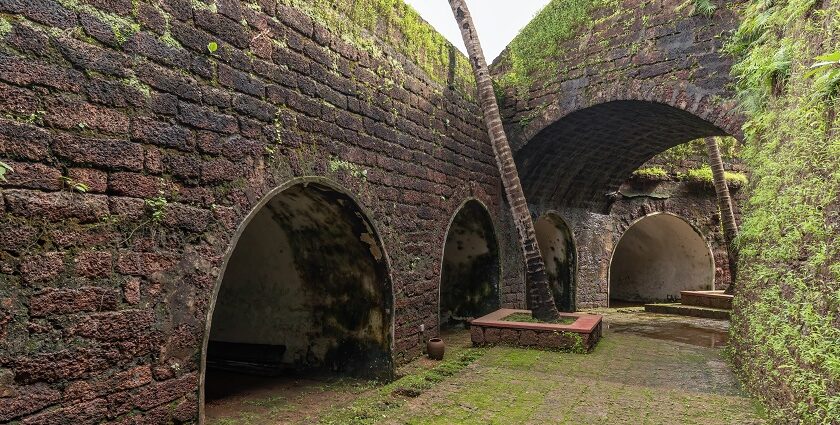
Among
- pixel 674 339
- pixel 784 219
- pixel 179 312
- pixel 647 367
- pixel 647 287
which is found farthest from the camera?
pixel 647 287

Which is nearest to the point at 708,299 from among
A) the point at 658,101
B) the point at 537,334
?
the point at 658,101

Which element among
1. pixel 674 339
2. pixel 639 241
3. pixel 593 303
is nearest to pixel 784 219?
pixel 674 339

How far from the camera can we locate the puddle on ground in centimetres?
822

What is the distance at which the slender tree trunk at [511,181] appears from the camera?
7191 millimetres

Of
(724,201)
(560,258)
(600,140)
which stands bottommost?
(560,258)

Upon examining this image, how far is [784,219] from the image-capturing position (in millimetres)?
4266

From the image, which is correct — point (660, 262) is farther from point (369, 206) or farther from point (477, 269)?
point (369, 206)

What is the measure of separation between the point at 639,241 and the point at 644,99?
31.0 feet

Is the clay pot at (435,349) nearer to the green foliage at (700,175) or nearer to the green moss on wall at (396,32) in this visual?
the green moss on wall at (396,32)

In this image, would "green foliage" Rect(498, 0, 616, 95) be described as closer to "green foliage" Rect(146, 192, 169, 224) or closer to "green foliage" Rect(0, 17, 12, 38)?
"green foliage" Rect(146, 192, 169, 224)

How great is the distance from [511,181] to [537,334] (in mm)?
2199

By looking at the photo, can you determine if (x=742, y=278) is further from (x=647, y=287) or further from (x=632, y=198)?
(x=647, y=287)

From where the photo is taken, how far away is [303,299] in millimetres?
5863

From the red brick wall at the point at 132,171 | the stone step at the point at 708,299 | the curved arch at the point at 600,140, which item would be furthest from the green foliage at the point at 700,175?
A: the red brick wall at the point at 132,171
